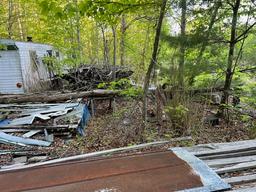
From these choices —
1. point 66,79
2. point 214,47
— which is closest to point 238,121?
point 214,47

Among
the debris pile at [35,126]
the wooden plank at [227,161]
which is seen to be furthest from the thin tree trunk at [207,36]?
the wooden plank at [227,161]

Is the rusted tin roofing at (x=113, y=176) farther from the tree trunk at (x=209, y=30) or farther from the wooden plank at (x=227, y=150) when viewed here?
the tree trunk at (x=209, y=30)

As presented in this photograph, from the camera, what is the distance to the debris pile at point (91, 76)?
1007 centimetres

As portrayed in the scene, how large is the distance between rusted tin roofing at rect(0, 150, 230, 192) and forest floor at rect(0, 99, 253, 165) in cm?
246

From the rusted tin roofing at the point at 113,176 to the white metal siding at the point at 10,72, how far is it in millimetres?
9566

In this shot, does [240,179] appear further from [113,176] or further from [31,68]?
[31,68]

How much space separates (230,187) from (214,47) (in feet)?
17.0

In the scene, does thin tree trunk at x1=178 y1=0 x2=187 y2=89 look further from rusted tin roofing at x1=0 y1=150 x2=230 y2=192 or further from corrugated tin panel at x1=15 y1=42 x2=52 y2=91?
corrugated tin panel at x1=15 y1=42 x2=52 y2=91

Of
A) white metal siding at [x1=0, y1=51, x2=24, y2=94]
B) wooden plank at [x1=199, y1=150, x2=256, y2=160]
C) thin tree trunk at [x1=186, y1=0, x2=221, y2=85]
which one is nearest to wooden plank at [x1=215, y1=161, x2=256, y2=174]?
wooden plank at [x1=199, y1=150, x2=256, y2=160]

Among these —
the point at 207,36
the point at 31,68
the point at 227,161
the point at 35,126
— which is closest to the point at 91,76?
Answer: the point at 31,68

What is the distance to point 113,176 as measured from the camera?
1767 mm

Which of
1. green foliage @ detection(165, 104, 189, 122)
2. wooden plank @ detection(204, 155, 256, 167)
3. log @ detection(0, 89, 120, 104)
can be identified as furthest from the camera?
log @ detection(0, 89, 120, 104)

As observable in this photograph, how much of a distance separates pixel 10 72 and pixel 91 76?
11.7 ft

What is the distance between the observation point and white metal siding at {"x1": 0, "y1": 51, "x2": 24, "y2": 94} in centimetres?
1050
